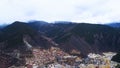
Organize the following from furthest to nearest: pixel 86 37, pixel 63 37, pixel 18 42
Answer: pixel 86 37 < pixel 63 37 < pixel 18 42

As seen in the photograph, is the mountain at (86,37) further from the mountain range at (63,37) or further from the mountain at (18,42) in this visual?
the mountain at (18,42)

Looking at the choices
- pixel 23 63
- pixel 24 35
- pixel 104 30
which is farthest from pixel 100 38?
pixel 23 63

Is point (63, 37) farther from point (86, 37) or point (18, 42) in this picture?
point (18, 42)

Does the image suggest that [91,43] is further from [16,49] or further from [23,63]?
[23,63]

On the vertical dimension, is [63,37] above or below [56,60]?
above

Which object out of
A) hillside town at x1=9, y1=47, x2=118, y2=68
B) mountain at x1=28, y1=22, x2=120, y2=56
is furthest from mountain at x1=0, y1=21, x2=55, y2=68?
mountain at x1=28, y1=22, x2=120, y2=56

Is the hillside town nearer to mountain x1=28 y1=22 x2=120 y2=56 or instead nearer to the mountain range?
the mountain range

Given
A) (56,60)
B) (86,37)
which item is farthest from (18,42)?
(86,37)

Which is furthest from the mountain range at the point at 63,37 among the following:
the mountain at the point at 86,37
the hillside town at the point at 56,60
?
the hillside town at the point at 56,60

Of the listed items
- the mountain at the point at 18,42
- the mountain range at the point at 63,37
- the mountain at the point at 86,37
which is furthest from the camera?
the mountain at the point at 86,37
